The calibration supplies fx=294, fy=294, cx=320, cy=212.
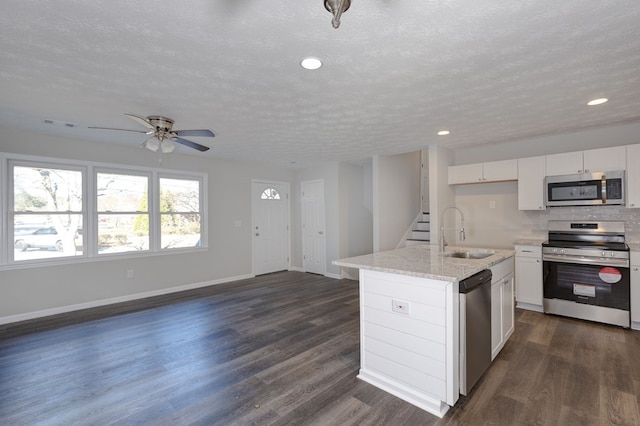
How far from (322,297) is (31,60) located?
Result: 4072 millimetres

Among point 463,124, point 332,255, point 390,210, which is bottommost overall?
point 332,255

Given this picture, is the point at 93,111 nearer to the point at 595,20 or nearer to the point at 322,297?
the point at 322,297

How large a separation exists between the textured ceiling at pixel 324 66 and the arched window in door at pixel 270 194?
9.38 feet

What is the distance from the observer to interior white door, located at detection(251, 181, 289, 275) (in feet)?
20.6

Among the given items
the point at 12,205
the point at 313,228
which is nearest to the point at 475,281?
the point at 313,228

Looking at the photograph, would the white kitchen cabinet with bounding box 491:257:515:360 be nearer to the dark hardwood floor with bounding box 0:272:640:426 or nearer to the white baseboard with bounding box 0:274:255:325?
the dark hardwood floor with bounding box 0:272:640:426

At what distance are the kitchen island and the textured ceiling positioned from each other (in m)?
1.48

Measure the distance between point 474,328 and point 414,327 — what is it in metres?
0.46

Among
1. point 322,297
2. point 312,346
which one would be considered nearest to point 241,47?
point 312,346

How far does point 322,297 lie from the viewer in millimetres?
4633

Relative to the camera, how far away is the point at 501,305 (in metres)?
2.69

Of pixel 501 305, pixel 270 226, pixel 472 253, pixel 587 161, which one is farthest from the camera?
pixel 270 226

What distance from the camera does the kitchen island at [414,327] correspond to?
1.95m

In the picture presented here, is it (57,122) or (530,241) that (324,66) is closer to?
(57,122)
